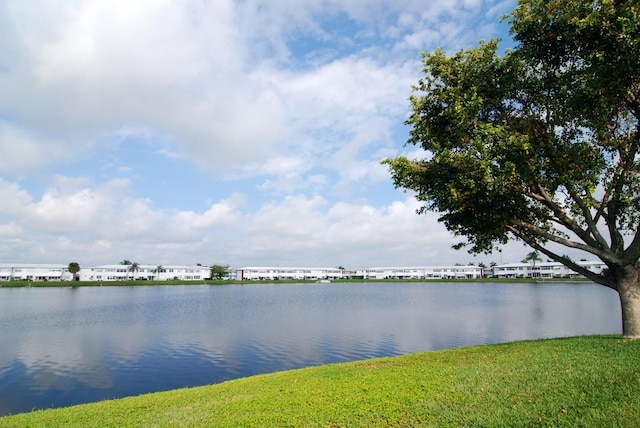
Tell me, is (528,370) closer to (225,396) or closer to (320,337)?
(225,396)

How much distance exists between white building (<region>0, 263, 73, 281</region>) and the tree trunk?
20446 centimetres

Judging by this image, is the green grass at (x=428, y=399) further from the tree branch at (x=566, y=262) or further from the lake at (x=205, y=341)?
the lake at (x=205, y=341)

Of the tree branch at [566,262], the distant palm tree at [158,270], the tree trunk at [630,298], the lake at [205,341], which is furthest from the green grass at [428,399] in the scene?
the distant palm tree at [158,270]

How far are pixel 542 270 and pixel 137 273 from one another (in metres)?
187

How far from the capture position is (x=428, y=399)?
10.0m

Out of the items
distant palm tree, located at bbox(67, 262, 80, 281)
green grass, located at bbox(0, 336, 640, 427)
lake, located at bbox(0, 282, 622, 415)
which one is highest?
distant palm tree, located at bbox(67, 262, 80, 281)

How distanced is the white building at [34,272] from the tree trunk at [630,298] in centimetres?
20446

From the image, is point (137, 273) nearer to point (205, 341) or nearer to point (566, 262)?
point (205, 341)

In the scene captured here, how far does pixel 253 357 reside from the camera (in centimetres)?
2548

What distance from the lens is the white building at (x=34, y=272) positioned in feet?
541

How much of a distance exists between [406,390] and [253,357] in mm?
16604

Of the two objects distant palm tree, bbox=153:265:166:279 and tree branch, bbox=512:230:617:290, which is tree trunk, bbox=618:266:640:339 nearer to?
tree branch, bbox=512:230:617:290

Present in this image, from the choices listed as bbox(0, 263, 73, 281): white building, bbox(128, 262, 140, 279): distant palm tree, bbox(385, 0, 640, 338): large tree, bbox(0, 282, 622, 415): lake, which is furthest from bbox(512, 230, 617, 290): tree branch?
bbox(0, 263, 73, 281): white building

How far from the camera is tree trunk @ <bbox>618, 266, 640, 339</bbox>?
52.0 ft
